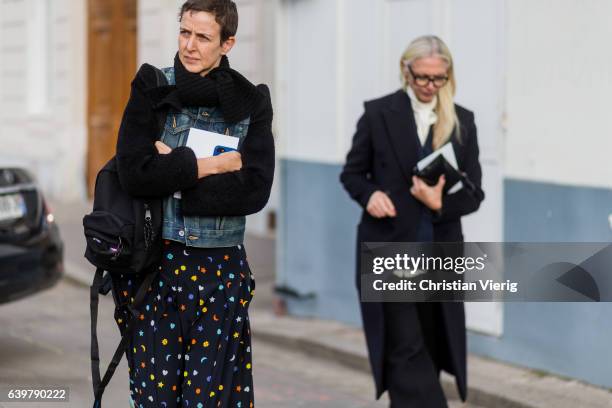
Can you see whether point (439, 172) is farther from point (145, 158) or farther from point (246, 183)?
point (145, 158)

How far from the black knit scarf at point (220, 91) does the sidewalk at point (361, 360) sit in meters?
2.71

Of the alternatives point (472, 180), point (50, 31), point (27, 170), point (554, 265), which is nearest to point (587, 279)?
point (554, 265)

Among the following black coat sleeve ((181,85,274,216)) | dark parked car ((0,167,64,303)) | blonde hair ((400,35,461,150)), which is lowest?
dark parked car ((0,167,64,303))

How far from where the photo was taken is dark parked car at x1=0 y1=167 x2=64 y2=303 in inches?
256

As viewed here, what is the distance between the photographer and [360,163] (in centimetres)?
512

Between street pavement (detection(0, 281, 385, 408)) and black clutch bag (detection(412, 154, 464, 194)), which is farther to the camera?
street pavement (detection(0, 281, 385, 408))

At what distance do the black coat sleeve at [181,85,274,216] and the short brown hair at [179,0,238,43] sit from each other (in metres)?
0.22

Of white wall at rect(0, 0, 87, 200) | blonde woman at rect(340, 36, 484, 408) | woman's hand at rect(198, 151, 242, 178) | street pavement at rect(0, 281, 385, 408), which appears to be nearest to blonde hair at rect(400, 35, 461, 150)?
blonde woman at rect(340, 36, 484, 408)

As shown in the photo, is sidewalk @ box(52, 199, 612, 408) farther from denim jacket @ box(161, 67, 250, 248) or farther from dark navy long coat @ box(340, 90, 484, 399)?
denim jacket @ box(161, 67, 250, 248)

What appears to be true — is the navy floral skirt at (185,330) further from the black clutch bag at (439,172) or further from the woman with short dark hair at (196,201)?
the black clutch bag at (439,172)

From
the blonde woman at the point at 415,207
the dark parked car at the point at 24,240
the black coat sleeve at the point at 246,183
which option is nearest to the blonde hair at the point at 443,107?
the blonde woman at the point at 415,207

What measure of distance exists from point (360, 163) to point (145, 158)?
1640 mm

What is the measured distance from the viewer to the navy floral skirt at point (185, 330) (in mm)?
3771

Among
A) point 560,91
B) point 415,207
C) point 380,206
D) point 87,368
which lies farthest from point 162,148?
point 87,368
